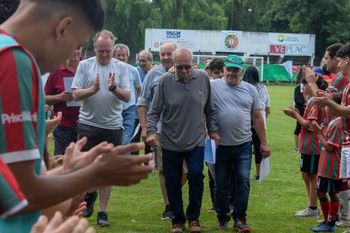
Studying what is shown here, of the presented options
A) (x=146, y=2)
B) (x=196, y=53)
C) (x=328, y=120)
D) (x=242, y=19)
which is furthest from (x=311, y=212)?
(x=242, y=19)

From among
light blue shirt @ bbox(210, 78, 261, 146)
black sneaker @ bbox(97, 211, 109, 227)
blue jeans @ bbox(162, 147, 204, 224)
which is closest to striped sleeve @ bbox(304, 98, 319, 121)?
light blue shirt @ bbox(210, 78, 261, 146)

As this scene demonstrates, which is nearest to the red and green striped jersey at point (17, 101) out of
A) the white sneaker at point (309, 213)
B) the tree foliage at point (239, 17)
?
the white sneaker at point (309, 213)

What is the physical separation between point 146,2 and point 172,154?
53.7 meters

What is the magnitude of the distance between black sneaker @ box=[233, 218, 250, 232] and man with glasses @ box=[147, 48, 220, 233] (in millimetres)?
457

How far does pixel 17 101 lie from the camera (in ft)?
7.00

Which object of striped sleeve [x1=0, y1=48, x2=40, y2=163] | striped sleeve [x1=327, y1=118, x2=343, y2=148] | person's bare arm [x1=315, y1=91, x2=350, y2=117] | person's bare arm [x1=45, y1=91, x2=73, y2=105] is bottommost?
striped sleeve [x1=327, y1=118, x2=343, y2=148]

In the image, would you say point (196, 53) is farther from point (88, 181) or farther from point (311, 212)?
point (88, 181)

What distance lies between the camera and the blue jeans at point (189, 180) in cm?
760

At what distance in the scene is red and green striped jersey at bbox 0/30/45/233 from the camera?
211 cm

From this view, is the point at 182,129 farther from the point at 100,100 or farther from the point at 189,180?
the point at 100,100

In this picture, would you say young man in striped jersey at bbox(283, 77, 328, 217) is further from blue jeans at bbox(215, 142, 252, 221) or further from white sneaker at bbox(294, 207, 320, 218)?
blue jeans at bbox(215, 142, 252, 221)

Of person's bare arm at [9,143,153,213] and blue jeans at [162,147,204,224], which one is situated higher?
person's bare arm at [9,143,153,213]

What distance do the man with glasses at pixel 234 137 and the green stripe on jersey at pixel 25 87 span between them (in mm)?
5687

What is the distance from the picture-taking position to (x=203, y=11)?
69.1 metres
